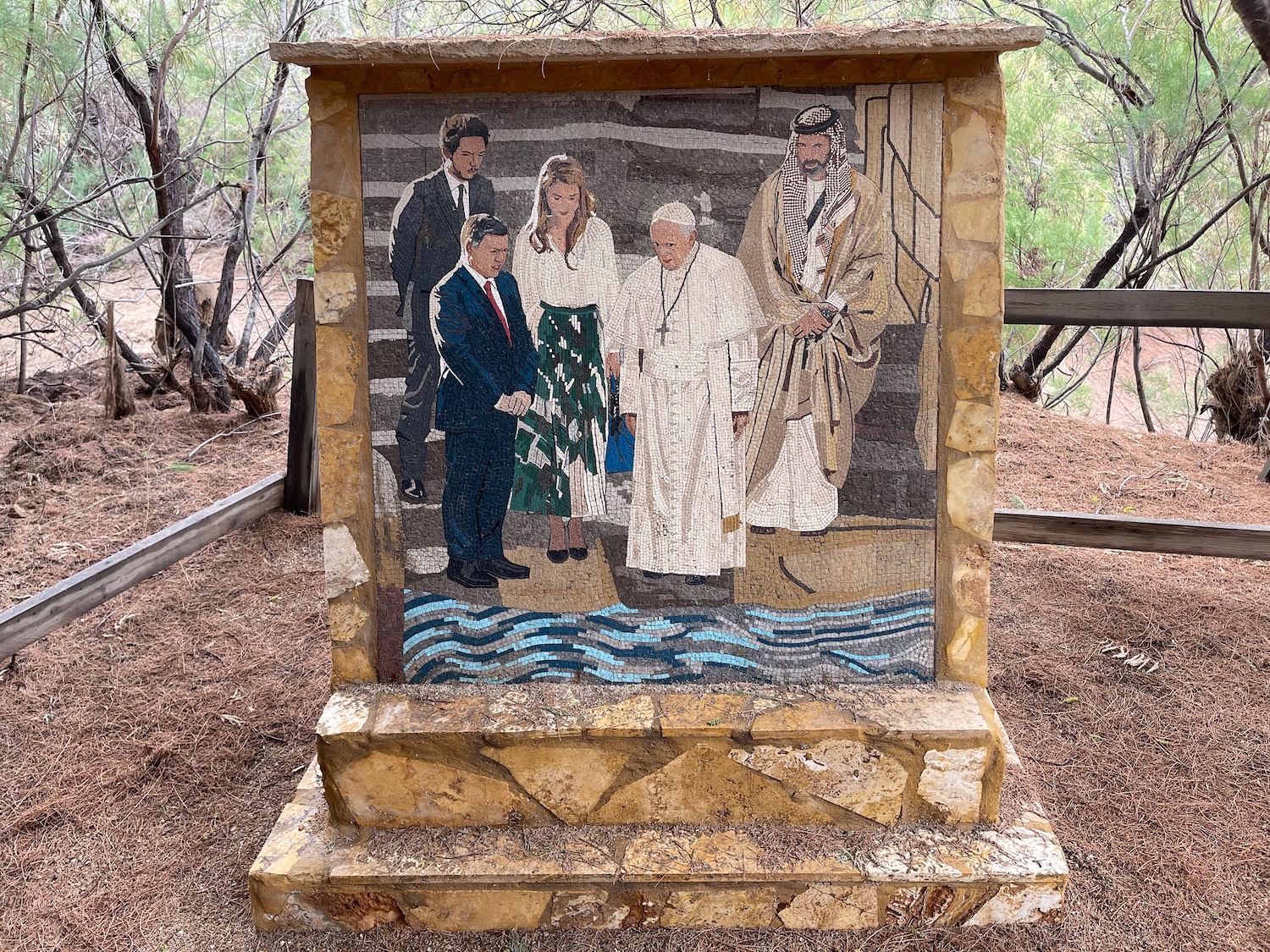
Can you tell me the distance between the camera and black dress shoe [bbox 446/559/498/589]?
2.70 meters

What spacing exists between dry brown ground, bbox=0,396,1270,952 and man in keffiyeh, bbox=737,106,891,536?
1.30 m

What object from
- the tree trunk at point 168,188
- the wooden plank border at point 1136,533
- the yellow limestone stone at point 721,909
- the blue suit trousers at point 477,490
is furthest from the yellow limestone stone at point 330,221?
the tree trunk at point 168,188

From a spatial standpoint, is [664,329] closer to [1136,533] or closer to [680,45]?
[680,45]

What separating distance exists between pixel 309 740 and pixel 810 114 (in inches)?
114

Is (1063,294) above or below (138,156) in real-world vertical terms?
below

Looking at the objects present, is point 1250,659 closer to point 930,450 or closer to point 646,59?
point 930,450

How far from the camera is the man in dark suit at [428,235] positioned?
8.31 ft

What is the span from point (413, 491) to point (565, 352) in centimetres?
61

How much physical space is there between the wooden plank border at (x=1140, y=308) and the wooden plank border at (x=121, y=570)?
3921 millimetres

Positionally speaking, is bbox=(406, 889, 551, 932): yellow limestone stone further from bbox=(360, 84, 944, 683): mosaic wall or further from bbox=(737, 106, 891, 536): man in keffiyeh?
bbox=(737, 106, 891, 536): man in keffiyeh

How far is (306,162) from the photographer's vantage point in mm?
9461

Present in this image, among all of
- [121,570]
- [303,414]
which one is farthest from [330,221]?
[303,414]

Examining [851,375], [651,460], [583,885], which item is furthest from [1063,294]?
[583,885]

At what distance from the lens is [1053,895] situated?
8.32ft
